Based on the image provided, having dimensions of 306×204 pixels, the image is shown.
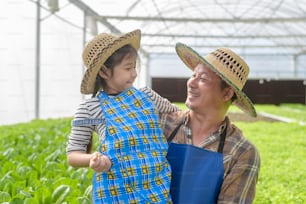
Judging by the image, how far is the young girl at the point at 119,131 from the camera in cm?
188

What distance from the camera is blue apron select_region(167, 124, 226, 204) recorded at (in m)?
1.98

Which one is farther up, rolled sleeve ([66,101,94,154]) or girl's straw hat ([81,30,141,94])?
girl's straw hat ([81,30,141,94])

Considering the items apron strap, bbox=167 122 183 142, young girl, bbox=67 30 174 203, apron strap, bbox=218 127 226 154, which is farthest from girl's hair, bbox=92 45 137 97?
apron strap, bbox=218 127 226 154

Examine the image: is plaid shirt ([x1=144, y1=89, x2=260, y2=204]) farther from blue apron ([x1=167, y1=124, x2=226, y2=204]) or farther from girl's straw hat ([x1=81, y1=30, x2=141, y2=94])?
girl's straw hat ([x1=81, y1=30, x2=141, y2=94])

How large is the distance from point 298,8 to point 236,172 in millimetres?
20199

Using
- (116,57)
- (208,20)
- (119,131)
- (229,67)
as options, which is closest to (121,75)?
(116,57)

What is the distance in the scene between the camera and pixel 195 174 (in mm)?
1998

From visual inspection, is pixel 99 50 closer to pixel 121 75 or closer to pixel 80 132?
pixel 121 75

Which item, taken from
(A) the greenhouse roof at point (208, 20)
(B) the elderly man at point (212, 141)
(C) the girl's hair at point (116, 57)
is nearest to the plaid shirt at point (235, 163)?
(B) the elderly man at point (212, 141)

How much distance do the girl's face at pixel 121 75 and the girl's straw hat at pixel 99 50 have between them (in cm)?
5

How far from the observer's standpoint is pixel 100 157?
5.82ft

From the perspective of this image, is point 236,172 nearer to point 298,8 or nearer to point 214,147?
point 214,147

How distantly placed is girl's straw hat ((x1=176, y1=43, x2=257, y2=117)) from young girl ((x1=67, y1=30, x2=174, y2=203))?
0.92ft

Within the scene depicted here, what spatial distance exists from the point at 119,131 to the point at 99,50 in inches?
13.2
